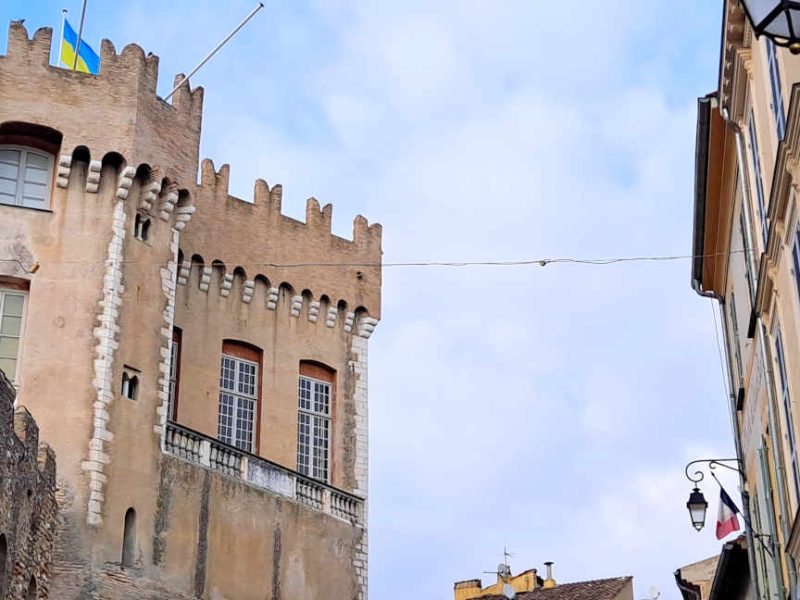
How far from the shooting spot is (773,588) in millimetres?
20594

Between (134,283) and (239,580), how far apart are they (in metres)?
6.43

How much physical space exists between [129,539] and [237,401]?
5.75 m

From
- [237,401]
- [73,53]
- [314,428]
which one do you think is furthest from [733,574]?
[73,53]

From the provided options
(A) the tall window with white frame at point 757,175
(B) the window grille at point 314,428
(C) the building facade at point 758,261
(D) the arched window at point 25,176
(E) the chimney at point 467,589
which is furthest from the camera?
(E) the chimney at point 467,589

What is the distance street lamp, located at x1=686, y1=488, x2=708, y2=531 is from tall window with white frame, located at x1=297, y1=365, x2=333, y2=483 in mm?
10729

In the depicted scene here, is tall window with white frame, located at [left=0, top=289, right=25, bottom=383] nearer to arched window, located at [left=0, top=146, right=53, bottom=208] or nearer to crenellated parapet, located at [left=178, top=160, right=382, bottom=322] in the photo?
arched window, located at [left=0, top=146, right=53, bottom=208]

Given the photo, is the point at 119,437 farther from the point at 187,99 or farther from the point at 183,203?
the point at 187,99

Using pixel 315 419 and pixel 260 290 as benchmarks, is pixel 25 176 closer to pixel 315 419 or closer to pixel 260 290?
pixel 260 290

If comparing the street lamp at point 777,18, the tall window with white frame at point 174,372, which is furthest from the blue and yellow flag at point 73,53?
→ the street lamp at point 777,18

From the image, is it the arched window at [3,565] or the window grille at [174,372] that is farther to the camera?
the window grille at [174,372]

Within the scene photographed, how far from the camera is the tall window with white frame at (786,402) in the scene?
15.6 m

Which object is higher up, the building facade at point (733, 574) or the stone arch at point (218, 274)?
the stone arch at point (218, 274)

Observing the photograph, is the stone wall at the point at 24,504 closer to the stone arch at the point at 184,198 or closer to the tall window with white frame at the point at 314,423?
the stone arch at the point at 184,198

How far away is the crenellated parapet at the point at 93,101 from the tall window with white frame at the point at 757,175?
41.1 ft
